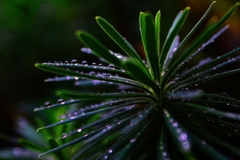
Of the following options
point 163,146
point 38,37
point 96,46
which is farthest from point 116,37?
point 38,37

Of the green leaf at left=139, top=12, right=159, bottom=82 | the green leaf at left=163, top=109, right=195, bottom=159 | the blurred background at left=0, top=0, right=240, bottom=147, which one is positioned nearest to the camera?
the green leaf at left=163, top=109, right=195, bottom=159

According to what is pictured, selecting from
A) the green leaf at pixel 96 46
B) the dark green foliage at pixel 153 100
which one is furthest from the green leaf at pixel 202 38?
the green leaf at pixel 96 46

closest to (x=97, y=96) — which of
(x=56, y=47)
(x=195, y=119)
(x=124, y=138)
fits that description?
(x=124, y=138)

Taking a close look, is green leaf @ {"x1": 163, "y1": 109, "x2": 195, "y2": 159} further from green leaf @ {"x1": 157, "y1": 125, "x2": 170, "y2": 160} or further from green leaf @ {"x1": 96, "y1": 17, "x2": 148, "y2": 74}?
green leaf @ {"x1": 96, "y1": 17, "x2": 148, "y2": 74}

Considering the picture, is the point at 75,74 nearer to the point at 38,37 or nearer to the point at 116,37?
the point at 116,37

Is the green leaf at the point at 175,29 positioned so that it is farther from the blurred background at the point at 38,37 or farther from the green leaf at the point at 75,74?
the blurred background at the point at 38,37

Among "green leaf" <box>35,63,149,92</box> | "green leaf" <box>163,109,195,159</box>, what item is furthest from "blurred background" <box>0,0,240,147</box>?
"green leaf" <box>163,109,195,159</box>

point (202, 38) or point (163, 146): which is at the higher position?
point (202, 38)

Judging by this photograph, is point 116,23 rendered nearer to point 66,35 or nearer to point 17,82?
point 66,35
